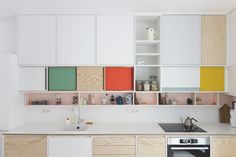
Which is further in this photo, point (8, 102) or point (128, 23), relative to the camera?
point (128, 23)

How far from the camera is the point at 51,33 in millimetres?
3311

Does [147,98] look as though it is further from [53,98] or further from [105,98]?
[53,98]

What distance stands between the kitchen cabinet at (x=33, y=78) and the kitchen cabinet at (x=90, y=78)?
51 centimetres

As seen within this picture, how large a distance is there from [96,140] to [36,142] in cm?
78

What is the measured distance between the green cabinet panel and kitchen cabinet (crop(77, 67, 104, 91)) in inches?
3.5

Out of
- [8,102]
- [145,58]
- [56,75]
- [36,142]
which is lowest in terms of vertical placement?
[36,142]

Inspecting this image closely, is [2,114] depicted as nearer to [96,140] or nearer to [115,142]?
[96,140]

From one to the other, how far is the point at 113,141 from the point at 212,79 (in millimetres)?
1674

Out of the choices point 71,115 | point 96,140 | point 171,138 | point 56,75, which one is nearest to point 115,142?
point 96,140

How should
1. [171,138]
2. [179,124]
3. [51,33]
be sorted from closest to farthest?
[171,138]
[51,33]
[179,124]

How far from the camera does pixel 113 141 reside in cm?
302

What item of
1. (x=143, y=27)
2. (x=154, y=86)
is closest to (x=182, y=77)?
(x=154, y=86)

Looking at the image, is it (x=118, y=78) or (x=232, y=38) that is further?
(x=118, y=78)

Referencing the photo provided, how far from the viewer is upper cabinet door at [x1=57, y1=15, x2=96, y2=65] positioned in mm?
3309
